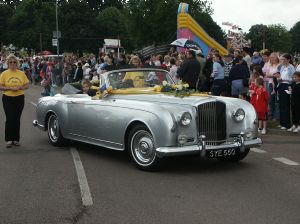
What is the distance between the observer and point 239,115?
295 inches

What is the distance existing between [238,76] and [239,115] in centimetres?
549

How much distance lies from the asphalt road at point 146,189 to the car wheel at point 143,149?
0.44ft

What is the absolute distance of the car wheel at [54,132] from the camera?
9412mm

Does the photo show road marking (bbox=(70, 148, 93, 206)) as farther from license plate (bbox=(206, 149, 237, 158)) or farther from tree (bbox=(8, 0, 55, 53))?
tree (bbox=(8, 0, 55, 53))

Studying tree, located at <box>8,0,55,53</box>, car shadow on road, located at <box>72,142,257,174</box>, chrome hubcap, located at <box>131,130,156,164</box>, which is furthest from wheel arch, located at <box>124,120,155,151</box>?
tree, located at <box>8,0,55,53</box>

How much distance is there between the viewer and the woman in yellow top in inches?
374

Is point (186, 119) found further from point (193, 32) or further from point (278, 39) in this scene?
point (278, 39)

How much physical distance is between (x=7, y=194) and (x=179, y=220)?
91.1 inches

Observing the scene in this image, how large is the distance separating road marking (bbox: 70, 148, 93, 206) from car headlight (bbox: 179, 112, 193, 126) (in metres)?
1.54

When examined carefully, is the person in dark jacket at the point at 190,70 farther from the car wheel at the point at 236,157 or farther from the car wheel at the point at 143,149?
the car wheel at the point at 143,149

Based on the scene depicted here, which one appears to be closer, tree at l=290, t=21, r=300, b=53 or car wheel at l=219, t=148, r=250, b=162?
car wheel at l=219, t=148, r=250, b=162

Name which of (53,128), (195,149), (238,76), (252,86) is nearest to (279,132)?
(252,86)

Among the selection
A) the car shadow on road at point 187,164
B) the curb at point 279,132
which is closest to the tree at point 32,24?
the curb at point 279,132

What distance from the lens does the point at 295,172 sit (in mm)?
7250
